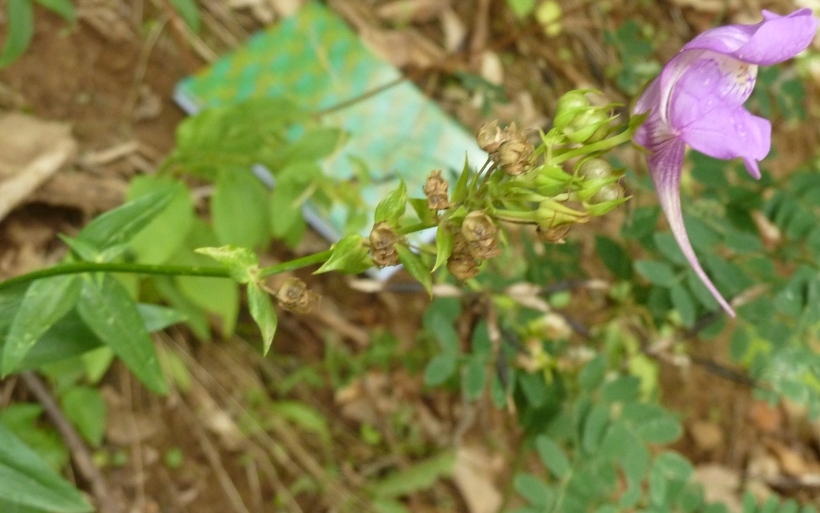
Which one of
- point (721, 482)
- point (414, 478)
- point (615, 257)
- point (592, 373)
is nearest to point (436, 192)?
point (592, 373)

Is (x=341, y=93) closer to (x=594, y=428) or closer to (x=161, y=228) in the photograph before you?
(x=161, y=228)

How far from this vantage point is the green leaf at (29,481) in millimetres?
1342

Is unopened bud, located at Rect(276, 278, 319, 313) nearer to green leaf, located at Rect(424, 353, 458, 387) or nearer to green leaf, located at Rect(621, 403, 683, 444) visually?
green leaf, located at Rect(424, 353, 458, 387)

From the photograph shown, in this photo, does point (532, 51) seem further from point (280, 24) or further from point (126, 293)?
point (126, 293)

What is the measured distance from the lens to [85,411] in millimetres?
2240

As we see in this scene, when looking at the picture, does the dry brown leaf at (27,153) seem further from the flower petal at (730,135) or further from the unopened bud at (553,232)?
the flower petal at (730,135)

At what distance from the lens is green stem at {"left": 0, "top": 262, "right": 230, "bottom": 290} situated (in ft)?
3.63

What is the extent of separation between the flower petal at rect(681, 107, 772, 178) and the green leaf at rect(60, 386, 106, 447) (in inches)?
75.5

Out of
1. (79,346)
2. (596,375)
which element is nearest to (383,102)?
(596,375)

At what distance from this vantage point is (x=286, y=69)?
9.28ft

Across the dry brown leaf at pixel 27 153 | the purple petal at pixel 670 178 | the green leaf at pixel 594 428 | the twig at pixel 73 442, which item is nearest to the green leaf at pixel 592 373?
the green leaf at pixel 594 428

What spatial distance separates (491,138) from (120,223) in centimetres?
77

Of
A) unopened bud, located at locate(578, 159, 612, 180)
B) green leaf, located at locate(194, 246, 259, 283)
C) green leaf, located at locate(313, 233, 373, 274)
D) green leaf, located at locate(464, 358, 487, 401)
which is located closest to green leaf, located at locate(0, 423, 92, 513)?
green leaf, located at locate(194, 246, 259, 283)

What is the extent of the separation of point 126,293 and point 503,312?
93cm
